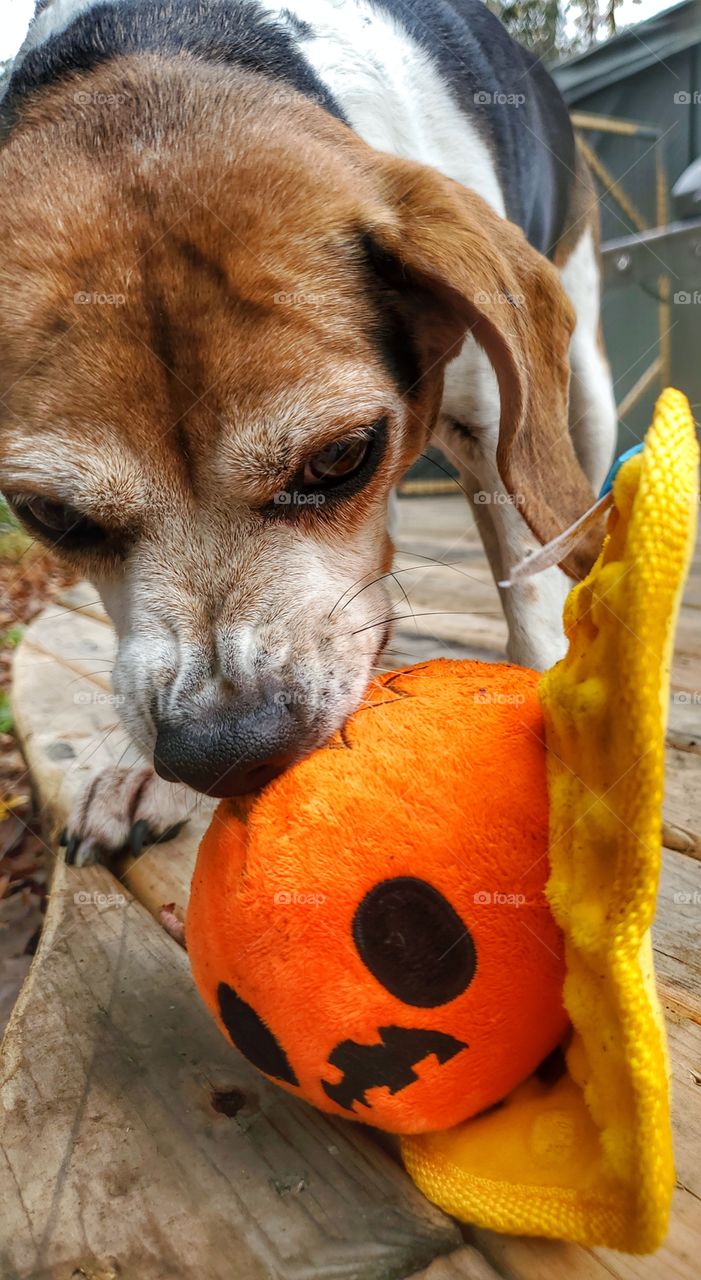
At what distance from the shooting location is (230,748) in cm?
134

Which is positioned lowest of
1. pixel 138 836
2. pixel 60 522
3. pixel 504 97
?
pixel 138 836

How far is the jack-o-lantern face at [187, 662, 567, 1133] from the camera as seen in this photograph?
41.3 inches

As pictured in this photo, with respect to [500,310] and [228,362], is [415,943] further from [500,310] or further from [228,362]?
[500,310]

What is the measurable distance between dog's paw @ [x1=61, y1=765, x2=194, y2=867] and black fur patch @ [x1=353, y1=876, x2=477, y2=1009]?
0.97 m

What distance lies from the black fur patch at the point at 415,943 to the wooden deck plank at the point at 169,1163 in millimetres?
285

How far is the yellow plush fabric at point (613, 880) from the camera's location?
0.89 m

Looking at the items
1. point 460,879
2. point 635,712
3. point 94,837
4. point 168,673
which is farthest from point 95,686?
point 635,712

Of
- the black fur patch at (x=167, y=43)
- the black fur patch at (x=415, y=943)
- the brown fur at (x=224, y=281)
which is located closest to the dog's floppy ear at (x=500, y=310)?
the brown fur at (x=224, y=281)

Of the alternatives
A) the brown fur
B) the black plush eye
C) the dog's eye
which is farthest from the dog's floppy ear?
the black plush eye

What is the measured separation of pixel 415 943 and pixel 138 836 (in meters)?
1.06

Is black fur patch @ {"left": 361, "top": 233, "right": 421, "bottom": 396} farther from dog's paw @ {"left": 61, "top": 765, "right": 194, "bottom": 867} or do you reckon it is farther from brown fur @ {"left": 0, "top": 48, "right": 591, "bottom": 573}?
dog's paw @ {"left": 61, "top": 765, "right": 194, "bottom": 867}

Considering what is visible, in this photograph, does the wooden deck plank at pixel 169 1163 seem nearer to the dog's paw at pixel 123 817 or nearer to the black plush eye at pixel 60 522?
the dog's paw at pixel 123 817

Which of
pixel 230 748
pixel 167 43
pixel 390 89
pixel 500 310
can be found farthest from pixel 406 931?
pixel 390 89

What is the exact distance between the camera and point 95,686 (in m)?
3.05
